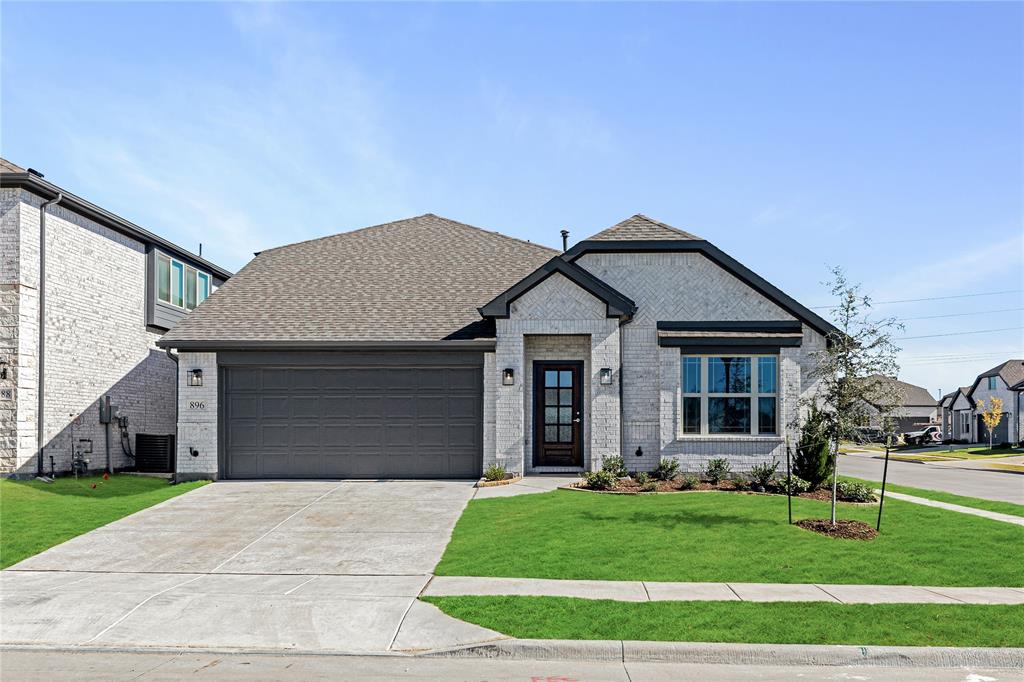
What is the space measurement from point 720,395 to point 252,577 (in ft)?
38.0

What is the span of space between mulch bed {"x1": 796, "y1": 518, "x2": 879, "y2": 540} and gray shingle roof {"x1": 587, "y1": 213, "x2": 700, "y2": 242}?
8055 mm

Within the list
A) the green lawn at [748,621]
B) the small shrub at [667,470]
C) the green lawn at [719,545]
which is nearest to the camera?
the green lawn at [748,621]

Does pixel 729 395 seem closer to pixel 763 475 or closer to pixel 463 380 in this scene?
pixel 763 475

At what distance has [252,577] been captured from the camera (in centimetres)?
1025

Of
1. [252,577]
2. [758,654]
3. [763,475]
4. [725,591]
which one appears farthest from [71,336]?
[758,654]

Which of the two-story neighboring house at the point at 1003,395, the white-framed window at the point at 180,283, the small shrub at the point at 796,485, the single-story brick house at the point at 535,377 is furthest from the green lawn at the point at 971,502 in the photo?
the two-story neighboring house at the point at 1003,395

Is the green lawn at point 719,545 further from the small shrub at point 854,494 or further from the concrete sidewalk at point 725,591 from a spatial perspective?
the small shrub at point 854,494

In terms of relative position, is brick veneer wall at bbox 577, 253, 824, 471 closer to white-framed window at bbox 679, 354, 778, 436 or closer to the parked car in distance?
white-framed window at bbox 679, 354, 778, 436

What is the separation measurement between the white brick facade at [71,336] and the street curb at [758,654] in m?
15.5

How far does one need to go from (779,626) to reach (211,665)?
5508mm

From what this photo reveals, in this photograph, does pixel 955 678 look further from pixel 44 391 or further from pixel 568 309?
pixel 44 391

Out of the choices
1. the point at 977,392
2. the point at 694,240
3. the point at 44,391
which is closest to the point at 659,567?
the point at 694,240

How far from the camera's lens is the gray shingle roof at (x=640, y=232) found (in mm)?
18547

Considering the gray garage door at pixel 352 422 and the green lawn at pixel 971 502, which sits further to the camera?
the gray garage door at pixel 352 422
